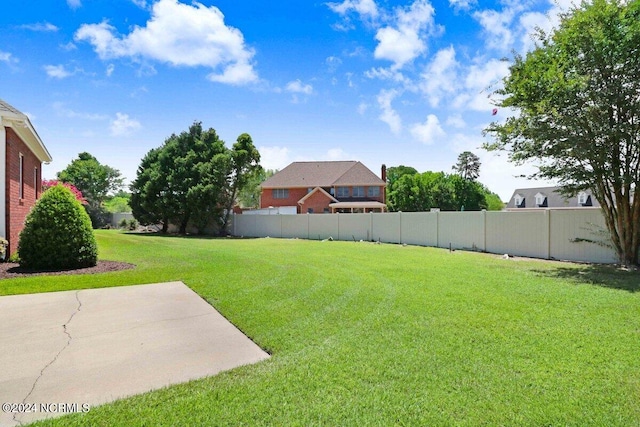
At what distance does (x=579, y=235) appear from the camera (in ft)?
36.3

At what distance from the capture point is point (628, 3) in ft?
28.5

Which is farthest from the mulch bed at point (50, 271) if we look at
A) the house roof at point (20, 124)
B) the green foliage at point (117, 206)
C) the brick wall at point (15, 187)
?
the green foliage at point (117, 206)

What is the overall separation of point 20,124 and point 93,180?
40.4 meters

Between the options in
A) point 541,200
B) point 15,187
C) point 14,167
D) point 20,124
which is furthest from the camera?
point 541,200

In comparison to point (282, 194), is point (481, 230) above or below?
below

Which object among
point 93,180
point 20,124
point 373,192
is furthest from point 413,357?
point 93,180

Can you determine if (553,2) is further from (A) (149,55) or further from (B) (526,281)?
(A) (149,55)

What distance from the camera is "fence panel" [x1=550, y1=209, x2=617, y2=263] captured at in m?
10.6

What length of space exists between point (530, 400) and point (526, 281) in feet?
18.9

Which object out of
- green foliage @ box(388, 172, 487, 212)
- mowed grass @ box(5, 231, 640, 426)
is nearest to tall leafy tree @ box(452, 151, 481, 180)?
green foliage @ box(388, 172, 487, 212)

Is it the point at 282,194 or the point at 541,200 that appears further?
the point at 541,200

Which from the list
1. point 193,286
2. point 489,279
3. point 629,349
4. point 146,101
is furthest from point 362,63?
point 629,349

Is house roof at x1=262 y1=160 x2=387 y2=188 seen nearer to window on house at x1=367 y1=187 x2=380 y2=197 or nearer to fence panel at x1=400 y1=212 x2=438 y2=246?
window on house at x1=367 y1=187 x2=380 y2=197

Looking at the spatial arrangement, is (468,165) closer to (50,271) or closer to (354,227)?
(354,227)
